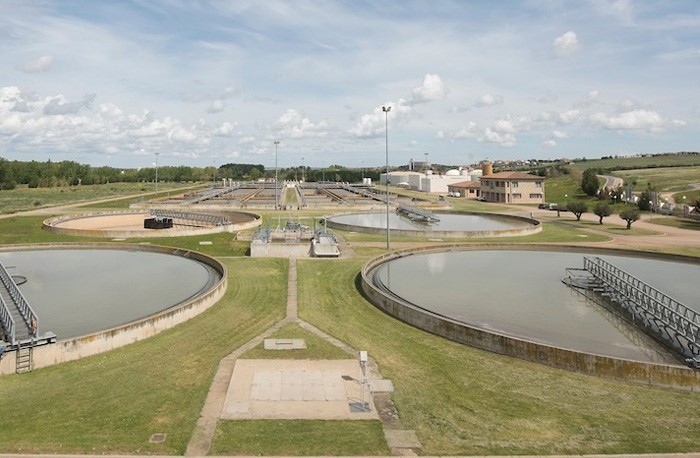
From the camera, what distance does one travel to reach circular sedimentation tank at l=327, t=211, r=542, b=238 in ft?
143

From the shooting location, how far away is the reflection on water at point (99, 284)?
2048cm

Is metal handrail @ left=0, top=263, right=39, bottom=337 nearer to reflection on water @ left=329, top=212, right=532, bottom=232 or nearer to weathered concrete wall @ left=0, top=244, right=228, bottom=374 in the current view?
weathered concrete wall @ left=0, top=244, right=228, bottom=374

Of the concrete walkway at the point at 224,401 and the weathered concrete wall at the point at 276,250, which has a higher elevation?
the weathered concrete wall at the point at 276,250

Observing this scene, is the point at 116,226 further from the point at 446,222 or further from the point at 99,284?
the point at 446,222

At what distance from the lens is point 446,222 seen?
183 feet

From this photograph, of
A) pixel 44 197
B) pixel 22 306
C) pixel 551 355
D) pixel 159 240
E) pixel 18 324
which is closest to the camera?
pixel 551 355

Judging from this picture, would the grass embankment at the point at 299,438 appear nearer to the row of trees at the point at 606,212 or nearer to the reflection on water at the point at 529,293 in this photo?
the reflection on water at the point at 529,293

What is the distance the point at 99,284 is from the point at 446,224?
3600cm

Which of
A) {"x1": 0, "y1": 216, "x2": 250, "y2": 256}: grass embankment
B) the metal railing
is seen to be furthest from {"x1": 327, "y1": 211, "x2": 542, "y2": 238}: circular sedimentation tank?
the metal railing

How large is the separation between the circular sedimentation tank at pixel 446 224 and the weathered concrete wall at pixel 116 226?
10395 mm

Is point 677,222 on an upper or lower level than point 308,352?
upper

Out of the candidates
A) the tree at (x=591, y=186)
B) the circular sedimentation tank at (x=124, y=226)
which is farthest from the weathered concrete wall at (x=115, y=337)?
the tree at (x=591, y=186)

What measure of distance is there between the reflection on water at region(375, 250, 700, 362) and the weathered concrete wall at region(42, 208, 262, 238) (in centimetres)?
1982

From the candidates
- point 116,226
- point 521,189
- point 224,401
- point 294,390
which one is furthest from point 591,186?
point 224,401
